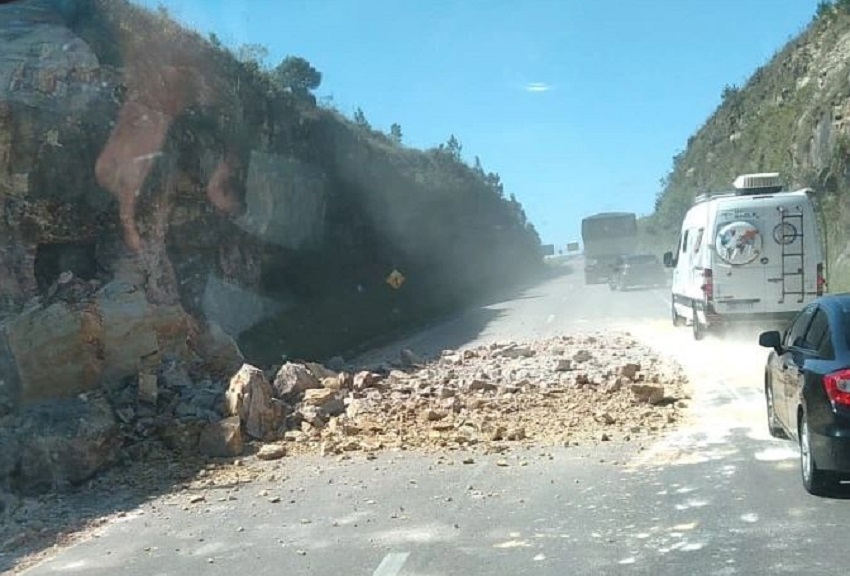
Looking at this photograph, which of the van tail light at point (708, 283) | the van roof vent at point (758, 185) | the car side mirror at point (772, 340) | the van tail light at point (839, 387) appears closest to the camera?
the van tail light at point (839, 387)

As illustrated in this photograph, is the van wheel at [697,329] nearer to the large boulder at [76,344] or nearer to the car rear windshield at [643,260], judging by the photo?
the large boulder at [76,344]

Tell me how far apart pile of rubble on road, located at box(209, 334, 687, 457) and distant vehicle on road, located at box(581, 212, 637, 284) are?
138 feet

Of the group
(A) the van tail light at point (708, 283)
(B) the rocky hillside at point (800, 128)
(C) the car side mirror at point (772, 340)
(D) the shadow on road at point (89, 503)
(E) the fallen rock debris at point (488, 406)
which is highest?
(B) the rocky hillside at point (800, 128)

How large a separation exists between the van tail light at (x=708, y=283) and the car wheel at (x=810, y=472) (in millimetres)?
11183

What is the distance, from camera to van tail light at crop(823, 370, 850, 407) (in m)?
7.57

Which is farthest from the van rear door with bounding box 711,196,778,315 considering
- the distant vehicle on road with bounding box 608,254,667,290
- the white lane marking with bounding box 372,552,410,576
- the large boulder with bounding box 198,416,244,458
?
the distant vehicle on road with bounding box 608,254,667,290

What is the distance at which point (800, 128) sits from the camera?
135 feet

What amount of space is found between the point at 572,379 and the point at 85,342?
6706mm

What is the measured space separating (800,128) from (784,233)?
2431 centimetres

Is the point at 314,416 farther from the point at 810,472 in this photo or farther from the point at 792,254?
the point at 792,254

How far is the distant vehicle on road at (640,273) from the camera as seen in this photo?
46.6 meters

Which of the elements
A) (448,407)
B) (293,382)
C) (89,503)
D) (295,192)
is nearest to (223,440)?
(89,503)

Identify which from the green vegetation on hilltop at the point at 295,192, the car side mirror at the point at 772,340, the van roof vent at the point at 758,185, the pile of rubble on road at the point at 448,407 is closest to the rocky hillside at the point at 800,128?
the van roof vent at the point at 758,185

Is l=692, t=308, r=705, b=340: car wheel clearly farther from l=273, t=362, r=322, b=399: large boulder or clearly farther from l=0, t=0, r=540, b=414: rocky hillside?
l=273, t=362, r=322, b=399: large boulder
